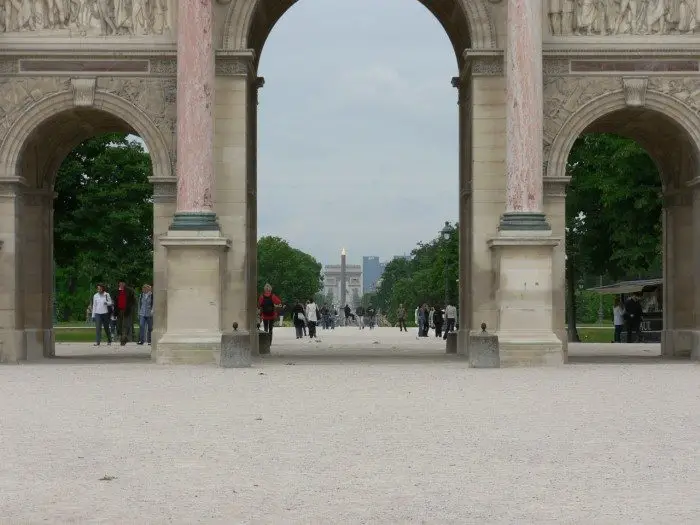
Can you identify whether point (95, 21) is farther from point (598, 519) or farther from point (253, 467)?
point (598, 519)

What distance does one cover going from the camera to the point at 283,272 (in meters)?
174

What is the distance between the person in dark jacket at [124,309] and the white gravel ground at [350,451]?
19.4 meters

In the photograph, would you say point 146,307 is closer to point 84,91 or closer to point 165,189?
point 165,189

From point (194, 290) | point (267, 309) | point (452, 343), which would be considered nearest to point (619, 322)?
point (267, 309)

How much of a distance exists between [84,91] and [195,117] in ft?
10.9

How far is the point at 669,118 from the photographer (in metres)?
32.1

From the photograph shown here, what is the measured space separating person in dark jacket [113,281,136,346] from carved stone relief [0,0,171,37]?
38.7 ft

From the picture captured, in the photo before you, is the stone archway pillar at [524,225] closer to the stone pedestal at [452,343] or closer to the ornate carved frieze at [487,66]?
the ornate carved frieze at [487,66]

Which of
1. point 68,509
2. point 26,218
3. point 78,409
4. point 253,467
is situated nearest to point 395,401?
point 78,409

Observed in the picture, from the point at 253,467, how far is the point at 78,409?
20.3 feet

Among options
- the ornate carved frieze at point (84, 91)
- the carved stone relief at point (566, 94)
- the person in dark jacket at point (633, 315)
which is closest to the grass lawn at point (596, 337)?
the person in dark jacket at point (633, 315)

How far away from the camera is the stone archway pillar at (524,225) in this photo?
29359mm

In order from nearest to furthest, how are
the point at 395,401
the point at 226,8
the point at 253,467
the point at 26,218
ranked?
the point at 253,467 < the point at 395,401 < the point at 226,8 < the point at 26,218

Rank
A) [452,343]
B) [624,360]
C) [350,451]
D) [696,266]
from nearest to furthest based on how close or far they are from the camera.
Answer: [350,451] → [696,266] → [624,360] → [452,343]
